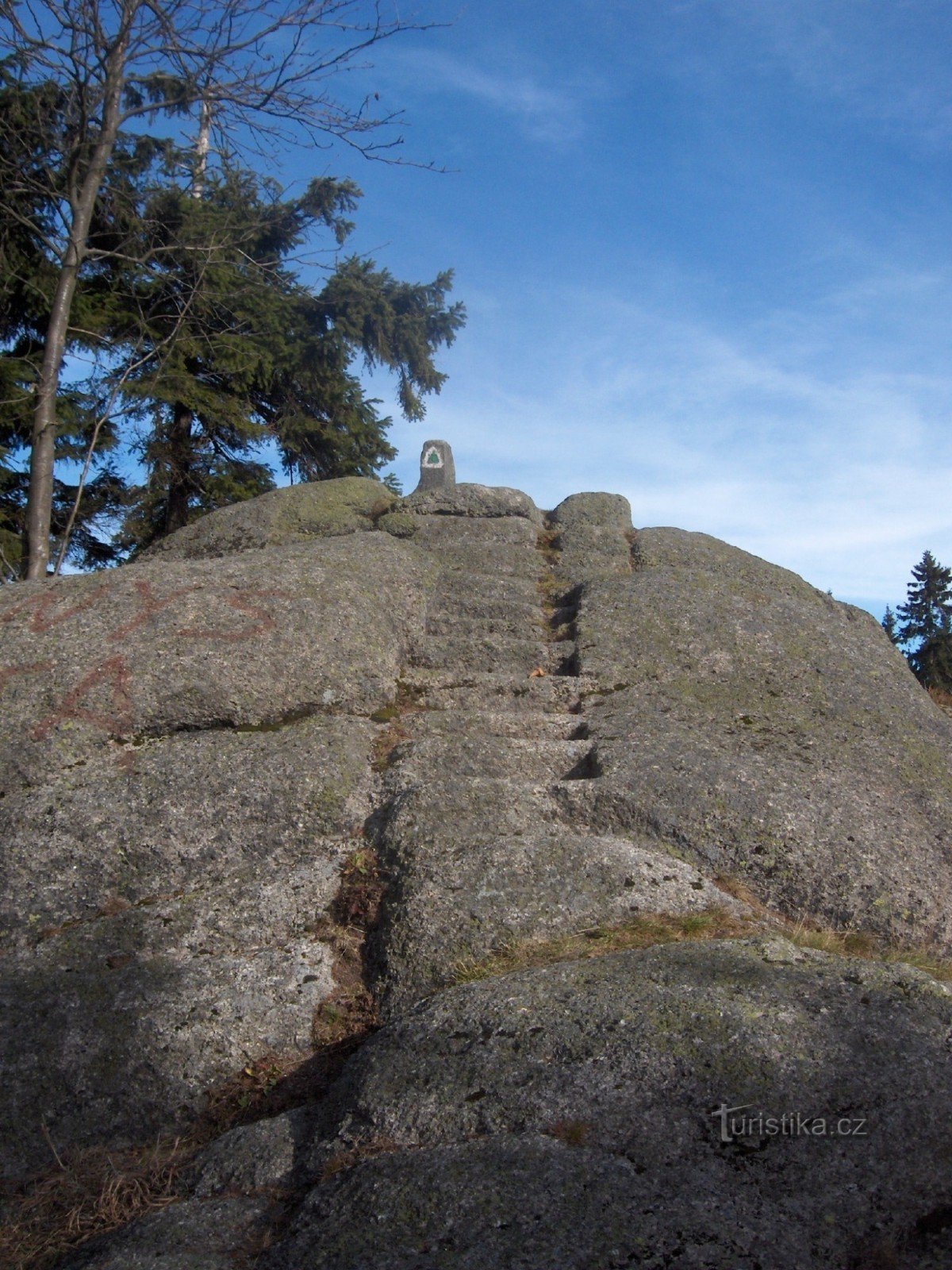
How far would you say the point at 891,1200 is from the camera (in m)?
3.68

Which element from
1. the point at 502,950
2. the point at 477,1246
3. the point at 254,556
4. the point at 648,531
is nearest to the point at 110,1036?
the point at 502,950

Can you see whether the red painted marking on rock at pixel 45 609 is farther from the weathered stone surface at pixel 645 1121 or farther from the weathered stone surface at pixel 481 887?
the weathered stone surface at pixel 645 1121

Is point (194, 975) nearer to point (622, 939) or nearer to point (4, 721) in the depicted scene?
point (622, 939)

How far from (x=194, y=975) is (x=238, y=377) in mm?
16412

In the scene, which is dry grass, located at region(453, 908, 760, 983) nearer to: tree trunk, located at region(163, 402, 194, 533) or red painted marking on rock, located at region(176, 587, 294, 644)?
red painted marking on rock, located at region(176, 587, 294, 644)

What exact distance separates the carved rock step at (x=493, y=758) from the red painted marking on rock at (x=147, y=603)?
279 centimetres

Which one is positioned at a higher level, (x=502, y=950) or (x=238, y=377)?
(x=238, y=377)

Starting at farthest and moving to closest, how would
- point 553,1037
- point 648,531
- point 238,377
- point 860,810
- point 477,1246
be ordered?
1. point 238,377
2. point 648,531
3. point 860,810
4. point 553,1037
5. point 477,1246

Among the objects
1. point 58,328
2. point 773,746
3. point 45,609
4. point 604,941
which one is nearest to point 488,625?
point 773,746

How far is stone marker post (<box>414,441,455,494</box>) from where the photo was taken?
1744 centimetres

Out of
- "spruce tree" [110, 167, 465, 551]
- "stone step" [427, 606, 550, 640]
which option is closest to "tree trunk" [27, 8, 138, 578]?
"spruce tree" [110, 167, 465, 551]

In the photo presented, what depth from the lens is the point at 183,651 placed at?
869 cm

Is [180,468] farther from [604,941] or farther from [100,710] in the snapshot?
[604,941]

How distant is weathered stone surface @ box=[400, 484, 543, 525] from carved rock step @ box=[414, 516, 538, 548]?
18 cm
